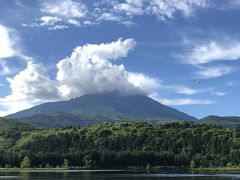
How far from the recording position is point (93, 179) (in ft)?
483

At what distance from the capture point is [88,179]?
146375mm

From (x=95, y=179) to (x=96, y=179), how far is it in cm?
32

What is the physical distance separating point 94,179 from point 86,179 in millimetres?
2427

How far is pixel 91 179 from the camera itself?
147m

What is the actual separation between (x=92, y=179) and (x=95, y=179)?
966 mm

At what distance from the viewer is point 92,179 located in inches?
5792

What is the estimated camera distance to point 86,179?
14612 cm

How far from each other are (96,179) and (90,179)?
5.72ft

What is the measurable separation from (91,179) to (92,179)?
0.37 meters

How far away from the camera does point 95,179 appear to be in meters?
147

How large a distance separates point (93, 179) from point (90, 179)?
983 millimetres

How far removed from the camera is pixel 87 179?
146250 millimetres

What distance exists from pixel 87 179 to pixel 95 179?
7.67 ft

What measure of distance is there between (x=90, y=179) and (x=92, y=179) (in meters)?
0.68
